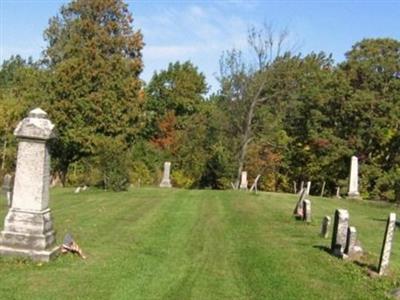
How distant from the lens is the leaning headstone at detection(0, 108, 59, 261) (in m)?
11.6

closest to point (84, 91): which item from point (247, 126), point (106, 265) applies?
point (247, 126)

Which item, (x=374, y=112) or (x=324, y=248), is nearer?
(x=324, y=248)

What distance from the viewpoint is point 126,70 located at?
161 feet

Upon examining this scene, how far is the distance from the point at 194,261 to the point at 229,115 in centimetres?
4420

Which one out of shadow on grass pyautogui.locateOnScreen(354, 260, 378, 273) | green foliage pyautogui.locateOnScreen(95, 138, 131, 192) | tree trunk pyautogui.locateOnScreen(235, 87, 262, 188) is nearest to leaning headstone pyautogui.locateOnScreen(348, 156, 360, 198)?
green foliage pyautogui.locateOnScreen(95, 138, 131, 192)

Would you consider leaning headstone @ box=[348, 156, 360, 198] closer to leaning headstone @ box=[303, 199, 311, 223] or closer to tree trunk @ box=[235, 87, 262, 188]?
leaning headstone @ box=[303, 199, 311, 223]

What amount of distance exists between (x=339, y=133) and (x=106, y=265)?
4172 centimetres

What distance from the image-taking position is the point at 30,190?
11758 millimetres

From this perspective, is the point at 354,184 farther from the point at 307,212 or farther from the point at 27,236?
the point at 27,236

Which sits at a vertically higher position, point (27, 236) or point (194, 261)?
point (27, 236)

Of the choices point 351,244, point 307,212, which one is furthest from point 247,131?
point 351,244

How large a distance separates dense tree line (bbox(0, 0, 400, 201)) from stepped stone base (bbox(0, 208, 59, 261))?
92.9 ft

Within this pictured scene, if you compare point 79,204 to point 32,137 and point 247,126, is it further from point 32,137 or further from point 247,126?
point 247,126

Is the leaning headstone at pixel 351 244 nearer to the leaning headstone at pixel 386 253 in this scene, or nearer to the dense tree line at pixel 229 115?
the leaning headstone at pixel 386 253
